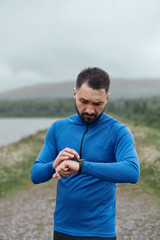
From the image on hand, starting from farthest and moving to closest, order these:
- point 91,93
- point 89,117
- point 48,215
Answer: point 48,215
point 89,117
point 91,93

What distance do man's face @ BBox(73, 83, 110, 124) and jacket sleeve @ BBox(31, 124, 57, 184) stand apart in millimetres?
430

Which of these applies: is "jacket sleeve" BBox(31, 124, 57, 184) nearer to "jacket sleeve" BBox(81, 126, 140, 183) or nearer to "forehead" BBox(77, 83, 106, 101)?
"jacket sleeve" BBox(81, 126, 140, 183)

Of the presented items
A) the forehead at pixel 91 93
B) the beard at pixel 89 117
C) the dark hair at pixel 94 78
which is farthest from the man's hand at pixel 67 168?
the dark hair at pixel 94 78

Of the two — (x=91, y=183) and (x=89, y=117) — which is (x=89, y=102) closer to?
(x=89, y=117)

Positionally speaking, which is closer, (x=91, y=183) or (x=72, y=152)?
(x=72, y=152)

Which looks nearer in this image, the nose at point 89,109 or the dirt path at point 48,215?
the nose at point 89,109

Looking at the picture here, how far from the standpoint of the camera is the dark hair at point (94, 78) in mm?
2824

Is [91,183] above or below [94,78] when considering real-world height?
below

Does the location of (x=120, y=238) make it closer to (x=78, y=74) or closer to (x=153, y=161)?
(x=78, y=74)

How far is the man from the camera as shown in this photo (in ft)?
9.24

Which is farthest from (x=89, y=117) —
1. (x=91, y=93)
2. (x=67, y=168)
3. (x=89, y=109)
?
(x=67, y=168)

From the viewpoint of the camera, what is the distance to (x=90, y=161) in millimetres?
2852

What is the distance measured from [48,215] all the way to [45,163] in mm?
7238

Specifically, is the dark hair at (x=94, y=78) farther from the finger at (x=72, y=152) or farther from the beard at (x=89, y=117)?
the finger at (x=72, y=152)
